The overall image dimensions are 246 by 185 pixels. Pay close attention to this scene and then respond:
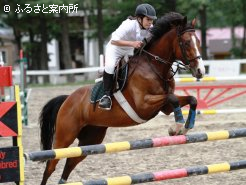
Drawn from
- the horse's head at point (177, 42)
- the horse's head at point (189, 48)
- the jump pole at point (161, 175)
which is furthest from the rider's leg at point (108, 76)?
the jump pole at point (161, 175)

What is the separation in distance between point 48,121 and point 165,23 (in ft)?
5.86

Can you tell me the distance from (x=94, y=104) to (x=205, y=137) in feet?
4.95

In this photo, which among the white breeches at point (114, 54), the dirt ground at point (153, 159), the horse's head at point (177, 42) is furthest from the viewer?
the dirt ground at point (153, 159)

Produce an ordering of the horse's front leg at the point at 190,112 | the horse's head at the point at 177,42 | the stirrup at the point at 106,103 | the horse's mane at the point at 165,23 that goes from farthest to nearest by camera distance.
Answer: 1. the stirrup at the point at 106,103
2. the horse's mane at the point at 165,23
3. the horse's head at the point at 177,42
4. the horse's front leg at the point at 190,112

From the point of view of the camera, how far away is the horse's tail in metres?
6.07

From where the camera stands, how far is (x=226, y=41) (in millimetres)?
46250

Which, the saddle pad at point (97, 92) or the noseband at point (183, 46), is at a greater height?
the noseband at point (183, 46)

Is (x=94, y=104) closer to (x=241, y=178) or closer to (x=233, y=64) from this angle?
(x=241, y=178)

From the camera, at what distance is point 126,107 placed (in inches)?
209

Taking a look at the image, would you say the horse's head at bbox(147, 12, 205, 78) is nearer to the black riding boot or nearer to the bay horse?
the bay horse

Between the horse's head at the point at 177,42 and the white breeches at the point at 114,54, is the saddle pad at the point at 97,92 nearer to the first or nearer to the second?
the white breeches at the point at 114,54

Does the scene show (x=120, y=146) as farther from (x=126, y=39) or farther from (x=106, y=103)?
(x=126, y=39)

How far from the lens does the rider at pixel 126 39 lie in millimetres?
5258

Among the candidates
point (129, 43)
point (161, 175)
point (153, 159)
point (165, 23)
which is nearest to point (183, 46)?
point (165, 23)
